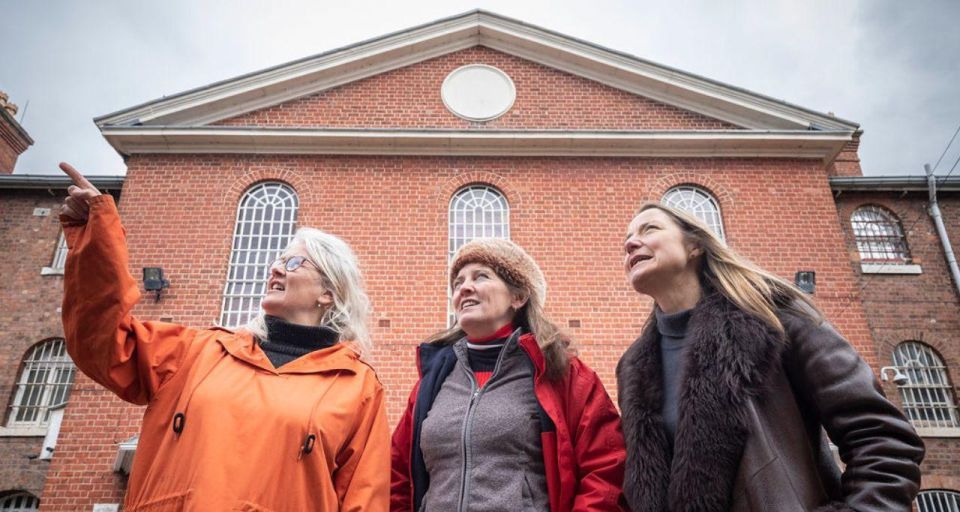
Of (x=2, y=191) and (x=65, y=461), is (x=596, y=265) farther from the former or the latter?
(x=2, y=191)

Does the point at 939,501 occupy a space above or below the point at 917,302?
below

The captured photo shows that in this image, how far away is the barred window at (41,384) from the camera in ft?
34.5

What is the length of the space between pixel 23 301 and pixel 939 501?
1685cm

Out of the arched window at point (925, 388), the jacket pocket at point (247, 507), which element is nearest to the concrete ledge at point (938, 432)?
the arched window at point (925, 388)

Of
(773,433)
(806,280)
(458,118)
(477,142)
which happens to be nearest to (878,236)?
(806,280)

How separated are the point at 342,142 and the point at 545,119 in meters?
3.68

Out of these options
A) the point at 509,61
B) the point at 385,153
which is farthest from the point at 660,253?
the point at 509,61

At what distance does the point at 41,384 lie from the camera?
1072cm

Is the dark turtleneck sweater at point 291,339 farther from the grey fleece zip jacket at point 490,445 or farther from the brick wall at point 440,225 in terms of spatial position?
the brick wall at point 440,225

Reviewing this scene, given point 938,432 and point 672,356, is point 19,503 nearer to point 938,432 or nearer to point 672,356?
point 672,356

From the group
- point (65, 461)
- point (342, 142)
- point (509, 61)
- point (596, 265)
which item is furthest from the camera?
point (509, 61)

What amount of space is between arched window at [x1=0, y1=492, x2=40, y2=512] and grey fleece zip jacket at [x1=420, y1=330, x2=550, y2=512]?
11212 millimetres

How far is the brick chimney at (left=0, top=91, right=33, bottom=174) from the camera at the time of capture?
46.0ft

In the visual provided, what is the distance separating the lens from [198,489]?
192cm
